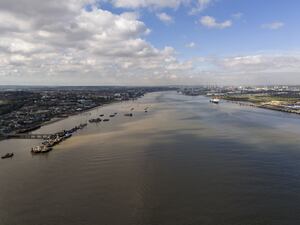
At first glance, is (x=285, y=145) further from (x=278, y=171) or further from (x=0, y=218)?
(x=0, y=218)

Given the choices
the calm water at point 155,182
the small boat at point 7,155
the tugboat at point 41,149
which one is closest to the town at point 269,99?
the calm water at point 155,182

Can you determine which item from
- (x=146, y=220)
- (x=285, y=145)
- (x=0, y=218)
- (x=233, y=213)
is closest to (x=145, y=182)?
(x=146, y=220)

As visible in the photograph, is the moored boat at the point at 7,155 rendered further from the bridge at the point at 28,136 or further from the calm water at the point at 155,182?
the bridge at the point at 28,136

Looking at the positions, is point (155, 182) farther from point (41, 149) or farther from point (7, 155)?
point (7, 155)

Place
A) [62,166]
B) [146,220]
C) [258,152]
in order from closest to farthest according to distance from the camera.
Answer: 1. [146,220]
2. [62,166]
3. [258,152]

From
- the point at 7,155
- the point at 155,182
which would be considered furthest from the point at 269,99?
the point at 155,182

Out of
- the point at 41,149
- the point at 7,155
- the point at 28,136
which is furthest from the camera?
the point at 28,136

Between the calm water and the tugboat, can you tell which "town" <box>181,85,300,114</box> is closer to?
the calm water

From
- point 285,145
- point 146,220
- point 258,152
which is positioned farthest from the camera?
point 285,145
